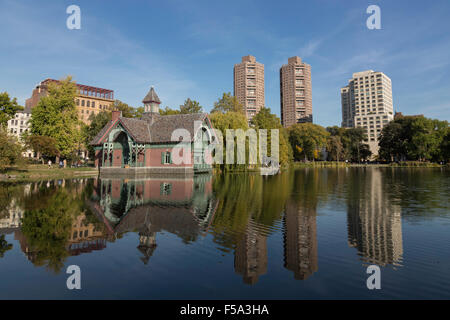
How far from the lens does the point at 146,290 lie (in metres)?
4.47

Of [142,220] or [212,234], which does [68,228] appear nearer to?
[142,220]

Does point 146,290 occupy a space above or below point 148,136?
below

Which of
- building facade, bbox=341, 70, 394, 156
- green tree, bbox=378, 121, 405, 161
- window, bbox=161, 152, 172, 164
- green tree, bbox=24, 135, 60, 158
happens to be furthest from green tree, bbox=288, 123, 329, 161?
building facade, bbox=341, 70, 394, 156

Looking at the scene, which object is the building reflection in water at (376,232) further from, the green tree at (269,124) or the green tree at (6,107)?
the green tree at (6,107)

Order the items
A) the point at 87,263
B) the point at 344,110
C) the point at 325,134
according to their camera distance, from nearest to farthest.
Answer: the point at 87,263 < the point at 325,134 < the point at 344,110

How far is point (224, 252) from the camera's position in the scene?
20.6 feet

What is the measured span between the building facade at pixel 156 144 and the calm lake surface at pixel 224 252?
989 inches

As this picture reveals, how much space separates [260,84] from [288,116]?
2868cm

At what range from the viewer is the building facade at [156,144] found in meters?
36.3

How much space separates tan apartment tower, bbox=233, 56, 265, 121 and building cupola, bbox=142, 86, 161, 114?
122m

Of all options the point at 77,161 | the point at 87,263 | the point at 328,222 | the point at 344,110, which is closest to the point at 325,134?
the point at 77,161

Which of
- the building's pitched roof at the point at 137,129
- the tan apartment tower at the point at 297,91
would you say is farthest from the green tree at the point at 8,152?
the tan apartment tower at the point at 297,91

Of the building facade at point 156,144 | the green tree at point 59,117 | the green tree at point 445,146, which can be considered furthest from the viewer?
the green tree at point 445,146

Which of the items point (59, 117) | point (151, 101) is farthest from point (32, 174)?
point (151, 101)
